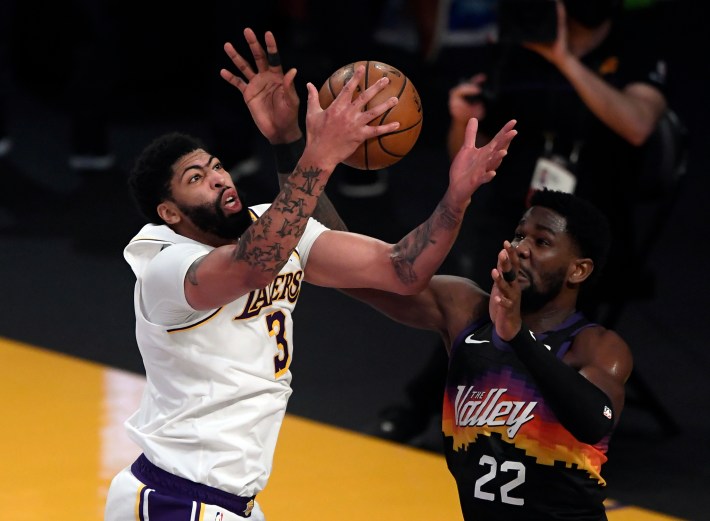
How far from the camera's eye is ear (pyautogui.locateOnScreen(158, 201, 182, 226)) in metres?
3.99

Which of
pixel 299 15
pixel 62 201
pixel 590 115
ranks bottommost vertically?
pixel 62 201

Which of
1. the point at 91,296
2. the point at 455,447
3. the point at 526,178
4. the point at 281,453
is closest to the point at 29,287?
the point at 91,296

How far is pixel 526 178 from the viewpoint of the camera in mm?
5770

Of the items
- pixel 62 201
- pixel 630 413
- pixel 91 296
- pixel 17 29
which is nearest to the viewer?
pixel 630 413

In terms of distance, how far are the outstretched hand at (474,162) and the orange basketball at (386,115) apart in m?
0.27

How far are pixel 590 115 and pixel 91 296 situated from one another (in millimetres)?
3332

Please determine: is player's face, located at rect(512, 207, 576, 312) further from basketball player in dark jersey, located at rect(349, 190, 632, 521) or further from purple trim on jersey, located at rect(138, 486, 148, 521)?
purple trim on jersey, located at rect(138, 486, 148, 521)

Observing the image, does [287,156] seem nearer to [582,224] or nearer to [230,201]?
[230,201]

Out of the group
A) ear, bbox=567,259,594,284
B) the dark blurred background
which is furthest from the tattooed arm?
the dark blurred background

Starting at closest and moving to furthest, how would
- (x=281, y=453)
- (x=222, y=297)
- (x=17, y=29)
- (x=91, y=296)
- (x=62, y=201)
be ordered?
(x=222, y=297) → (x=281, y=453) → (x=91, y=296) → (x=62, y=201) → (x=17, y=29)

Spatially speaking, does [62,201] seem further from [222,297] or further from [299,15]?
[222,297]

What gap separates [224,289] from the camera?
11.8ft

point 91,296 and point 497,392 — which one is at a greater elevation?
point 497,392

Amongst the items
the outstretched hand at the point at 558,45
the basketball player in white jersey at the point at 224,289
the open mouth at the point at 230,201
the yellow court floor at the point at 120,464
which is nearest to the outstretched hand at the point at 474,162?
the basketball player in white jersey at the point at 224,289
